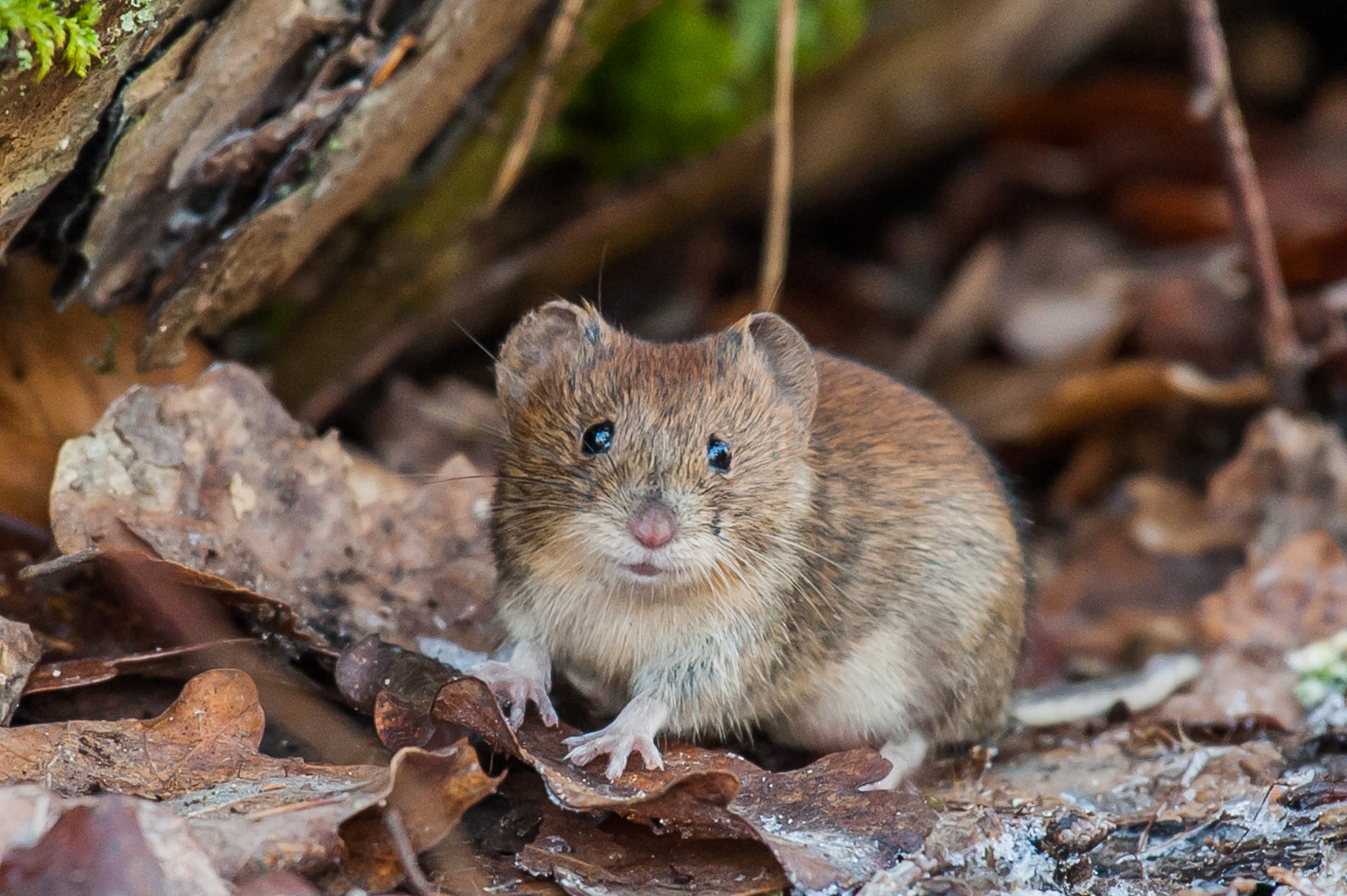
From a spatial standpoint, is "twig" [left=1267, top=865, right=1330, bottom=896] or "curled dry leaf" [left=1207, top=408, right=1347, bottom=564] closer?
"twig" [left=1267, top=865, right=1330, bottom=896]

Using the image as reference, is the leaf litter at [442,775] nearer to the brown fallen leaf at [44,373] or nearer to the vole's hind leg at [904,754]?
the vole's hind leg at [904,754]

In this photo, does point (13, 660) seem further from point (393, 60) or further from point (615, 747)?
point (393, 60)

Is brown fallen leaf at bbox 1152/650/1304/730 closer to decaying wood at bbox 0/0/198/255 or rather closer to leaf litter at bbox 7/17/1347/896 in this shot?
leaf litter at bbox 7/17/1347/896

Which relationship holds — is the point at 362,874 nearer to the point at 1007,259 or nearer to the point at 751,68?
the point at 751,68

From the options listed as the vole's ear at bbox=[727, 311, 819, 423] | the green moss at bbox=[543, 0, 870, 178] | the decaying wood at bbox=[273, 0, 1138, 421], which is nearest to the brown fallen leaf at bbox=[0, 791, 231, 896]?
the vole's ear at bbox=[727, 311, 819, 423]

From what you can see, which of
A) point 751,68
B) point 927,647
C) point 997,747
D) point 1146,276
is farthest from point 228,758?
point 1146,276

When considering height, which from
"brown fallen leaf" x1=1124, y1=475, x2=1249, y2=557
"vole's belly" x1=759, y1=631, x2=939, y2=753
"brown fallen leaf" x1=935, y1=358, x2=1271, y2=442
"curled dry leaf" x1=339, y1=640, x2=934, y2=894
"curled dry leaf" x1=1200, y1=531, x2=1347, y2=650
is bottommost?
"brown fallen leaf" x1=1124, y1=475, x2=1249, y2=557

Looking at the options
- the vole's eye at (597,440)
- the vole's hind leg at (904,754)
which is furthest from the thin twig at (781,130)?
the vole's hind leg at (904,754)
